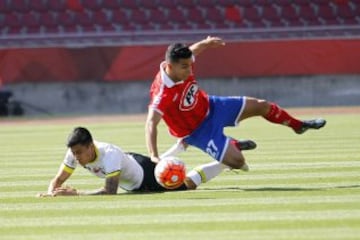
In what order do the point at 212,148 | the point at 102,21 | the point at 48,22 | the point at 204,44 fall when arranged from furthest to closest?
1. the point at 48,22
2. the point at 102,21
3. the point at 204,44
4. the point at 212,148

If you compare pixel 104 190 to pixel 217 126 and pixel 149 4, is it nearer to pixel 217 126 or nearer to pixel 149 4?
pixel 217 126

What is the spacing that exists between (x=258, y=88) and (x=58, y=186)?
69.5 feet

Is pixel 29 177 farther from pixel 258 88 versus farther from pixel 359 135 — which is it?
pixel 258 88

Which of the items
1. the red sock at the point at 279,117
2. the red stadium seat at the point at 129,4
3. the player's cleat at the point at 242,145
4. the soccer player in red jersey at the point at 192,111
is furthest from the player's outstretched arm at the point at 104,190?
the red stadium seat at the point at 129,4

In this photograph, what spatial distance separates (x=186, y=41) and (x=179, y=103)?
70.7 ft

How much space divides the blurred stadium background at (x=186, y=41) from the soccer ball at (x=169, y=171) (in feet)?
68.2

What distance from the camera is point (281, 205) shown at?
30.1ft

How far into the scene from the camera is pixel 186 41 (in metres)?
32.9

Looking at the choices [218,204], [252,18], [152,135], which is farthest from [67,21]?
[218,204]

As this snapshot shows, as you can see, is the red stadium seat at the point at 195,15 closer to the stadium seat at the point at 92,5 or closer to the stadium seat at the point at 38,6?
the stadium seat at the point at 92,5

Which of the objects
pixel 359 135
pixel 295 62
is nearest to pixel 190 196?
pixel 359 135

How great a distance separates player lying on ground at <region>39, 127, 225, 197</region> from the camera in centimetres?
1031

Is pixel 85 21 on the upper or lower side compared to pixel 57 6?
lower

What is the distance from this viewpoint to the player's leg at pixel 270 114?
1185cm
